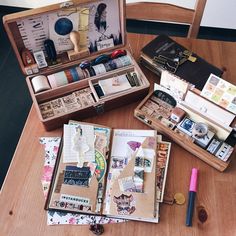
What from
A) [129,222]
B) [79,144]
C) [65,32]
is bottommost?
[129,222]

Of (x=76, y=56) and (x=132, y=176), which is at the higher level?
(x=76, y=56)

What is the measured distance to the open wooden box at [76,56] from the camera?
950 mm

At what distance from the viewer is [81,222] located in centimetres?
82

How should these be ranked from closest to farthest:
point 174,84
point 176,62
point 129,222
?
point 129,222
point 174,84
point 176,62

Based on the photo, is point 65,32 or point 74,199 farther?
point 65,32

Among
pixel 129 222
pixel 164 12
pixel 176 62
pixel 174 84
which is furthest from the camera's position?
pixel 164 12

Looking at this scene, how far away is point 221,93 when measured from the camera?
84cm

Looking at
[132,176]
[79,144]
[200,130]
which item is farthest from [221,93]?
[79,144]

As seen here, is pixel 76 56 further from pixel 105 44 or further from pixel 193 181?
pixel 193 181

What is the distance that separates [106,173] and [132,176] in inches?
3.3

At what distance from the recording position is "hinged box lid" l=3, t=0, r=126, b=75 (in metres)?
0.96

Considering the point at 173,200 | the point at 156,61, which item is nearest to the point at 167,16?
the point at 156,61

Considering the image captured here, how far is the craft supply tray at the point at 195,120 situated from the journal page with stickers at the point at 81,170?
0.15m

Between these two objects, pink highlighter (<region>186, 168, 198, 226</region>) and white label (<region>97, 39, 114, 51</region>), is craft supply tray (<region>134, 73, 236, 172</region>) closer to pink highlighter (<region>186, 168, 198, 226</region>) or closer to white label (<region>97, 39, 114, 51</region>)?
pink highlighter (<region>186, 168, 198, 226</region>)
